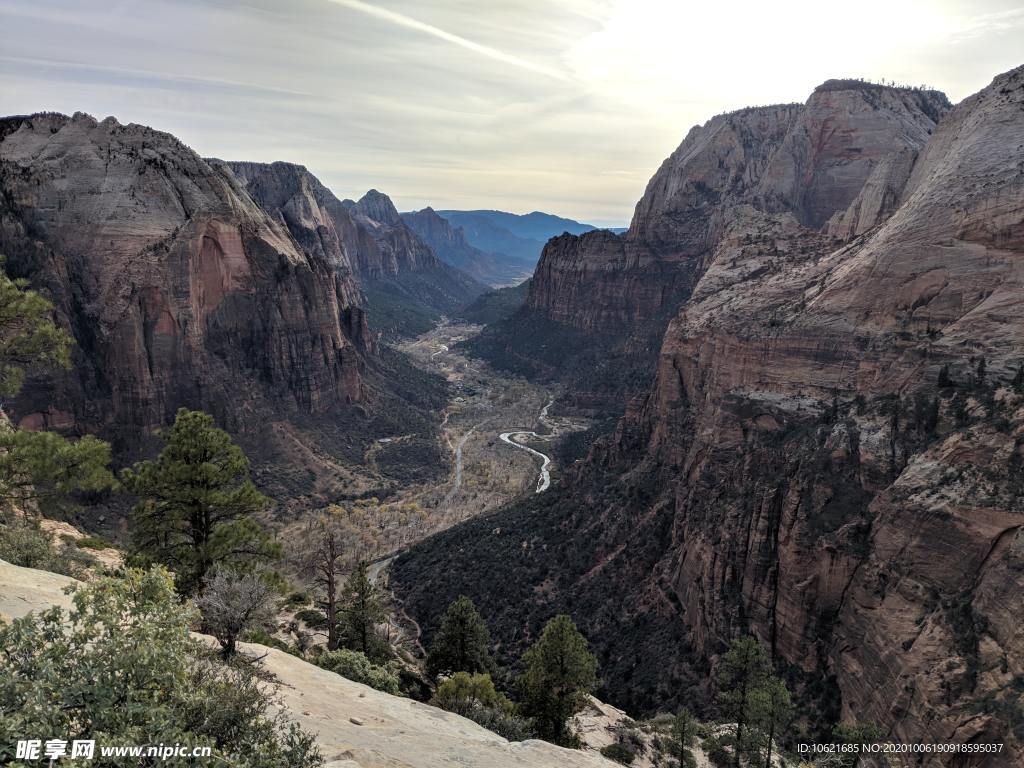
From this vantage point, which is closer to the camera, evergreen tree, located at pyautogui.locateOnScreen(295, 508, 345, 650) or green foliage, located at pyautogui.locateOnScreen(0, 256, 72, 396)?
green foliage, located at pyautogui.locateOnScreen(0, 256, 72, 396)

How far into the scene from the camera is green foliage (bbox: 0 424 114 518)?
1834 centimetres

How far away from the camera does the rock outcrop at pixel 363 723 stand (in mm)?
12891

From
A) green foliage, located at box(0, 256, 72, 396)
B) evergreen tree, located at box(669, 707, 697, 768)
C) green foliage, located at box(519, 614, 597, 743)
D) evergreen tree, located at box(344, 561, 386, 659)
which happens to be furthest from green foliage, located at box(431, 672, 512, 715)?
green foliage, located at box(0, 256, 72, 396)

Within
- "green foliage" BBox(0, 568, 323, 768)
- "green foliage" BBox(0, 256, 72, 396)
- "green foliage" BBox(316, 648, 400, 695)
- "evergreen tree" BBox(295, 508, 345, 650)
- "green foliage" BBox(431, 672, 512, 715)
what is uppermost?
"green foliage" BBox(0, 256, 72, 396)

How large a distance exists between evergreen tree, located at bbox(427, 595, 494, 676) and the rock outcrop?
1350 cm

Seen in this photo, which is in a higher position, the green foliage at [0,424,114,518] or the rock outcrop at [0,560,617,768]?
the green foliage at [0,424,114,518]

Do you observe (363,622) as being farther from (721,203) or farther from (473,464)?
(721,203)

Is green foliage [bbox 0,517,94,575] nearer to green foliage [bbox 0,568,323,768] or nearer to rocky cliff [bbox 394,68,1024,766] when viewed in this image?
green foliage [bbox 0,568,323,768]

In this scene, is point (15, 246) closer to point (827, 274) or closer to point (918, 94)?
point (827, 274)

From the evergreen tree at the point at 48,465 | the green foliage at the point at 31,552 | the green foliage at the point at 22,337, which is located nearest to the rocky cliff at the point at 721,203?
the evergreen tree at the point at 48,465

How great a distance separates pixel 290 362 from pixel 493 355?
97284 millimetres

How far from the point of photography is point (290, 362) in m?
85.4

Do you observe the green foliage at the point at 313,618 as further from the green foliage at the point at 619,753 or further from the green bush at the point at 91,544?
the green foliage at the point at 619,753

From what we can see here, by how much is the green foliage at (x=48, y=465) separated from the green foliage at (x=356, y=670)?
1018 centimetres
